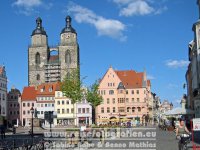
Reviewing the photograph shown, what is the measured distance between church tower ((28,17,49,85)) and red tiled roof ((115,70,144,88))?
3996 cm

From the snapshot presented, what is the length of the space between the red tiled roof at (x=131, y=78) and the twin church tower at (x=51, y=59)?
112 feet

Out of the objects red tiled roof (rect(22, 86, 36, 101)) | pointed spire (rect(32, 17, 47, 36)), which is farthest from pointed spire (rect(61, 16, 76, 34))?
red tiled roof (rect(22, 86, 36, 101))

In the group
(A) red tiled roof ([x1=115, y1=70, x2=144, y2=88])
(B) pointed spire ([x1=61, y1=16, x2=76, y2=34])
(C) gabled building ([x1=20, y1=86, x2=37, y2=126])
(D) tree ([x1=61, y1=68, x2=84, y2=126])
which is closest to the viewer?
(D) tree ([x1=61, y1=68, x2=84, y2=126])

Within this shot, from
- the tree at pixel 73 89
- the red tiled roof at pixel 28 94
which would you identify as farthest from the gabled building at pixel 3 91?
the tree at pixel 73 89

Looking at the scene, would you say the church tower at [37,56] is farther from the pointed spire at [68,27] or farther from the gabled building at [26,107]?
the gabled building at [26,107]

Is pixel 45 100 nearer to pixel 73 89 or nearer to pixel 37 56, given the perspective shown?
pixel 37 56

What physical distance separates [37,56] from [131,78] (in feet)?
164

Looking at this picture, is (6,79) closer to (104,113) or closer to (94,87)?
(104,113)

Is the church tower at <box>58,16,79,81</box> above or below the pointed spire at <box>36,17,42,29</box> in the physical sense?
below

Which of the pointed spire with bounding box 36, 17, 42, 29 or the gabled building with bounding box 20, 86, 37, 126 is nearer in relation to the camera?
the gabled building with bounding box 20, 86, 37, 126

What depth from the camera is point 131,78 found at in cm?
12212

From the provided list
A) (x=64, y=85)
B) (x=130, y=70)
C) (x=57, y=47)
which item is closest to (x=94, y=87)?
(x=64, y=85)

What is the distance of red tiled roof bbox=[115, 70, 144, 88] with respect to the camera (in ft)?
393

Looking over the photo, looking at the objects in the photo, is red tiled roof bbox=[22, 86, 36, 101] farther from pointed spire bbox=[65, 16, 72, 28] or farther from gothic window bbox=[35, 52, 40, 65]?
pointed spire bbox=[65, 16, 72, 28]
